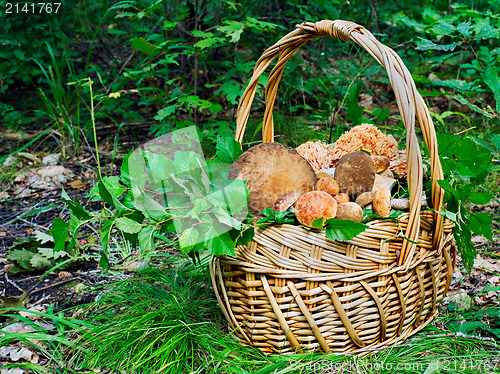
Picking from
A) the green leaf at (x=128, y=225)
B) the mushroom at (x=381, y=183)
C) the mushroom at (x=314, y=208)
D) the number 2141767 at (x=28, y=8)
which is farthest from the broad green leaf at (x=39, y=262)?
the number 2141767 at (x=28, y=8)

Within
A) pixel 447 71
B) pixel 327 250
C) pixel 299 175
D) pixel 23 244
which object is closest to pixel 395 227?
pixel 327 250

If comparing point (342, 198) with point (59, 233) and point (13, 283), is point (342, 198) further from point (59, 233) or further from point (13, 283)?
point (13, 283)

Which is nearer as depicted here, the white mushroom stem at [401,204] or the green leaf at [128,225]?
the green leaf at [128,225]

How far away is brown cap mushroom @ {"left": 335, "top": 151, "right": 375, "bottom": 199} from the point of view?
4.25 feet

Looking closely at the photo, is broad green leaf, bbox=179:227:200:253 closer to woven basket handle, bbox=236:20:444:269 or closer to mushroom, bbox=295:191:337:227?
mushroom, bbox=295:191:337:227

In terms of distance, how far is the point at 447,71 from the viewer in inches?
159

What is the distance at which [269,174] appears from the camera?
132 cm

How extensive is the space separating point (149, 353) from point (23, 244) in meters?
1.08

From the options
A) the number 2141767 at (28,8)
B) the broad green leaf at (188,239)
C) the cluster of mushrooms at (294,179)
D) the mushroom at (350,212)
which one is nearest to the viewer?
the broad green leaf at (188,239)

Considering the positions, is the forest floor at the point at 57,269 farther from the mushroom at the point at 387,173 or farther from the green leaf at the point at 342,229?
the green leaf at the point at 342,229

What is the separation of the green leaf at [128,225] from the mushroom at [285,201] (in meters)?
0.45

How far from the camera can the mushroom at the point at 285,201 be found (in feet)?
3.97

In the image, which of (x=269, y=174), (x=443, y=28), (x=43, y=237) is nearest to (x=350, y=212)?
(x=269, y=174)

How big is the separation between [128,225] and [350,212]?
0.71 meters
